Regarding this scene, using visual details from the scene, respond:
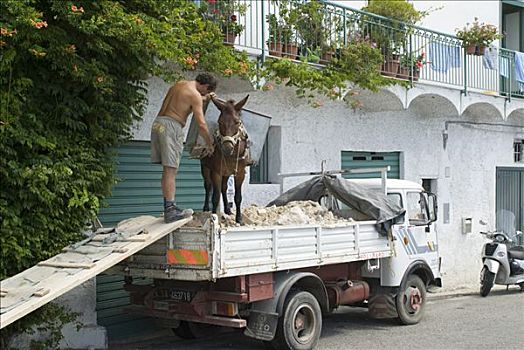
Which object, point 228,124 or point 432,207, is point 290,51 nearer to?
point 432,207

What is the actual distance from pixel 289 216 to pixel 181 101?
87.0 inches

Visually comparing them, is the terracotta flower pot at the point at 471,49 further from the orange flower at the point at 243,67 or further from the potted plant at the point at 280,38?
the orange flower at the point at 243,67

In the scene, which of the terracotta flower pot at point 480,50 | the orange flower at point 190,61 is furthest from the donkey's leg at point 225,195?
the terracotta flower pot at point 480,50

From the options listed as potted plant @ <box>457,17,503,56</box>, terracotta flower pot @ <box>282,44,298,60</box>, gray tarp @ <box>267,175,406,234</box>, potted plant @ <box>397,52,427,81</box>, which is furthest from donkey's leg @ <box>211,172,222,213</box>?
potted plant @ <box>457,17,503,56</box>

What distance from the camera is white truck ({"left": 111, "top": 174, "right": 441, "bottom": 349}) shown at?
7477 millimetres

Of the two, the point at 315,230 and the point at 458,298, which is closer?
the point at 315,230

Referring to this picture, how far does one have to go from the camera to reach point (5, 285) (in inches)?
259

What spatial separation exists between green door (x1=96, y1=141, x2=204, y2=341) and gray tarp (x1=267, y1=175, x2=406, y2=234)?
2.01 metres

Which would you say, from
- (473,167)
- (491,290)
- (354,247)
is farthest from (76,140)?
(473,167)

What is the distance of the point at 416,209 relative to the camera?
11.0 m

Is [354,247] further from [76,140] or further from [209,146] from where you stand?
[76,140]

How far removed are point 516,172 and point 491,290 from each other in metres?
4.97

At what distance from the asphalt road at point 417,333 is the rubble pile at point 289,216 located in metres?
1.65

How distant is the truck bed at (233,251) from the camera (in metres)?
7.31
